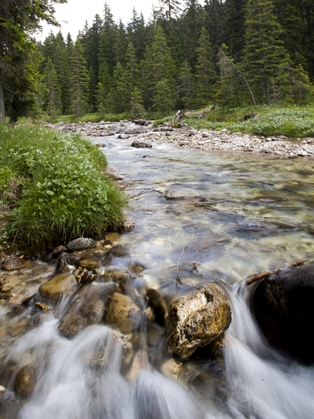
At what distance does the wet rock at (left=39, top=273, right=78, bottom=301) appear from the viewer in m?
3.29

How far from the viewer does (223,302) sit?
279 centimetres

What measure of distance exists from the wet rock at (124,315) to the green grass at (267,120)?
1484 centimetres

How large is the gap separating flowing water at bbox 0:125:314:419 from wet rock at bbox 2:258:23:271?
0.77m

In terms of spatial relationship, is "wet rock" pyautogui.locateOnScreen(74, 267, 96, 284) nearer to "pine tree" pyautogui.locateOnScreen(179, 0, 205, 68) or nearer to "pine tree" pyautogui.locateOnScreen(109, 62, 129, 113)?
"pine tree" pyautogui.locateOnScreen(109, 62, 129, 113)

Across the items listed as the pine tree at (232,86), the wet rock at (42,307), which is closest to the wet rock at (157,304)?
the wet rock at (42,307)

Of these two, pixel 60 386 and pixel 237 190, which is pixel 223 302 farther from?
pixel 237 190

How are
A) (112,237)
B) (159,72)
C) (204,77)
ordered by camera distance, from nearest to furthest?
(112,237), (204,77), (159,72)

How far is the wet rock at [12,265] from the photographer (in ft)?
12.4

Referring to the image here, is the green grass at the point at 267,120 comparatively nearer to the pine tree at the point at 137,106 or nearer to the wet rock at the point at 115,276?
→ the wet rock at the point at 115,276

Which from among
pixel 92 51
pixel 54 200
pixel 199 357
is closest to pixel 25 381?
pixel 199 357

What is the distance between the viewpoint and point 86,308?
3078 millimetres

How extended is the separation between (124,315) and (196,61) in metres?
51.0

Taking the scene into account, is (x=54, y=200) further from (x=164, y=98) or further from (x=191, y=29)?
(x=191, y=29)

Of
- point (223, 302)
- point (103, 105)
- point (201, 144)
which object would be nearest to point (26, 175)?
point (223, 302)
